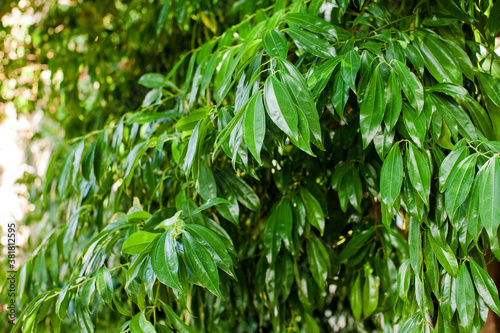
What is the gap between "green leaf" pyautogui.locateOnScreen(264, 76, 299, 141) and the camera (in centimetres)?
48

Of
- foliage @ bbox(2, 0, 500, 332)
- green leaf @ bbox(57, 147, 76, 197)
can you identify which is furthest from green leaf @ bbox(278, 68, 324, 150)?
green leaf @ bbox(57, 147, 76, 197)

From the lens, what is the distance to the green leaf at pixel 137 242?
0.57 metres

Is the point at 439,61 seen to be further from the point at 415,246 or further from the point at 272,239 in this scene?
the point at 272,239

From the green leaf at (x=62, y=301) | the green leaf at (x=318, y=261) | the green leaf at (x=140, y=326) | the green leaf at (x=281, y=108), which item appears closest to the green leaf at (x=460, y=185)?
the green leaf at (x=281, y=108)

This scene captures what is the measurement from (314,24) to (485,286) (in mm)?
449

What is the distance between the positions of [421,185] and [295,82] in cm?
21

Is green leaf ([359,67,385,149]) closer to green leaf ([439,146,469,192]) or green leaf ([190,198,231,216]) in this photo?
green leaf ([439,146,469,192])

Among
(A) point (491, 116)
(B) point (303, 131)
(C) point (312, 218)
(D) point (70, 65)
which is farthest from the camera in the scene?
(D) point (70, 65)

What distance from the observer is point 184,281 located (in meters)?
0.56

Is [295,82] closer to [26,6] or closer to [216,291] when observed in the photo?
[216,291]

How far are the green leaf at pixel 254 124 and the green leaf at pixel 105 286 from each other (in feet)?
1.06

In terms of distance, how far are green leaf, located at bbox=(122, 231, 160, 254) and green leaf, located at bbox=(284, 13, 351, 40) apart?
1.30 feet

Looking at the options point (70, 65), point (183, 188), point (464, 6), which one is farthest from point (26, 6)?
point (464, 6)

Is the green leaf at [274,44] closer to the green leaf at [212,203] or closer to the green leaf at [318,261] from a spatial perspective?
the green leaf at [212,203]
